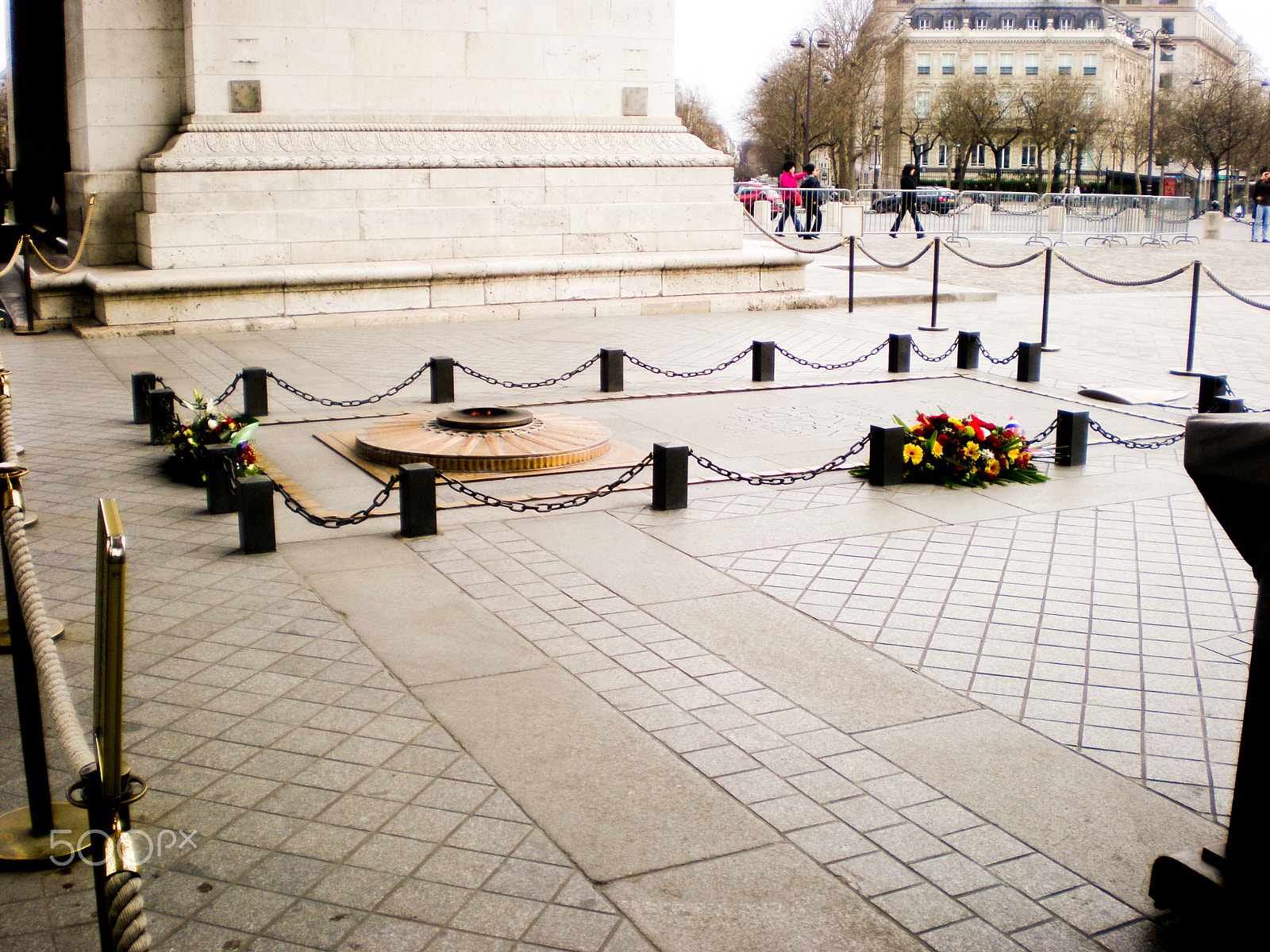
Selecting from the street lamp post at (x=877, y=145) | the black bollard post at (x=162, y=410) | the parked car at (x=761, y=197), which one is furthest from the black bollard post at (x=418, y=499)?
the street lamp post at (x=877, y=145)

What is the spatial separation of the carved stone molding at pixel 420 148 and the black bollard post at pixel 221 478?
919 centimetres

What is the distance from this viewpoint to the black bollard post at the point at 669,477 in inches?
283

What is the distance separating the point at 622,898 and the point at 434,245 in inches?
549

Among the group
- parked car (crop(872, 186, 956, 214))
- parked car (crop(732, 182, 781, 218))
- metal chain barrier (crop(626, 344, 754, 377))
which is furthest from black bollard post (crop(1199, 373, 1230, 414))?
parked car (crop(872, 186, 956, 214))

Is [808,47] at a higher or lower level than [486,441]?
higher

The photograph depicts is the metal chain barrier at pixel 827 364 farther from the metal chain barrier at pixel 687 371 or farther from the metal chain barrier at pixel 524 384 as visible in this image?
the metal chain barrier at pixel 524 384

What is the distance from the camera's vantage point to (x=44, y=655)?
280 centimetres

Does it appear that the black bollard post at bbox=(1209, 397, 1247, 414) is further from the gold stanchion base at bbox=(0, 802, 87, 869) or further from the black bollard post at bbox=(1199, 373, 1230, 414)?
the gold stanchion base at bbox=(0, 802, 87, 869)

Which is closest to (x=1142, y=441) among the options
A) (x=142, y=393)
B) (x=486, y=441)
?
(x=486, y=441)

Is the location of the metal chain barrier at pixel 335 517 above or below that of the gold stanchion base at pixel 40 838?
above

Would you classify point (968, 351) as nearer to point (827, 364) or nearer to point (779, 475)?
point (827, 364)

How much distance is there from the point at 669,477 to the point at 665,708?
2838mm

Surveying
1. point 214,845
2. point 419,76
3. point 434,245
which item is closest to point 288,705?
point 214,845

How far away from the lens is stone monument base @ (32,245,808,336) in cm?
1470
